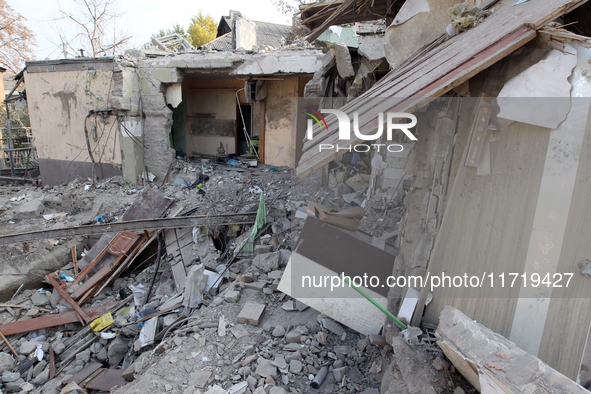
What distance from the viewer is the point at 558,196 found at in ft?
7.04

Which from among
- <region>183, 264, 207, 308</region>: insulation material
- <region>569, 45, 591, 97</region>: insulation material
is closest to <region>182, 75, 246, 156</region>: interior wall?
<region>183, 264, 207, 308</region>: insulation material

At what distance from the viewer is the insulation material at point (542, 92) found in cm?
195

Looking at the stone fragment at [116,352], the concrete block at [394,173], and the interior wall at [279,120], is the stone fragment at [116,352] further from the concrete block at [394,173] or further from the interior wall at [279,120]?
the interior wall at [279,120]

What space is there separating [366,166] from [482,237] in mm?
5615

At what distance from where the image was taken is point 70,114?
10203 millimetres

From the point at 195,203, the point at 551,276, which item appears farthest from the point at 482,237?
the point at 195,203

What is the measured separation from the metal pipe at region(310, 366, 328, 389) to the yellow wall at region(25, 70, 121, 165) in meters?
9.19

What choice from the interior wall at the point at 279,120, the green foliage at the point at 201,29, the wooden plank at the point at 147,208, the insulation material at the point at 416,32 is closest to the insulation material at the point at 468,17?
the insulation material at the point at 416,32

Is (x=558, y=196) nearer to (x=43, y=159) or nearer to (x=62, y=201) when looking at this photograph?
(x=62, y=201)

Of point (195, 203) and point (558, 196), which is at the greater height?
point (558, 196)

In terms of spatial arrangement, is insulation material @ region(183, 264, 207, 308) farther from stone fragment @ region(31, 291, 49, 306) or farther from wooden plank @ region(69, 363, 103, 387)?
stone fragment @ region(31, 291, 49, 306)

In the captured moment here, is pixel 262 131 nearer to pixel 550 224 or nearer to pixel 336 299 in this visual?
pixel 336 299

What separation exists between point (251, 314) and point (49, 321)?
14.0 ft

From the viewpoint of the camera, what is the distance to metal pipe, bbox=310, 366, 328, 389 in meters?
2.96
